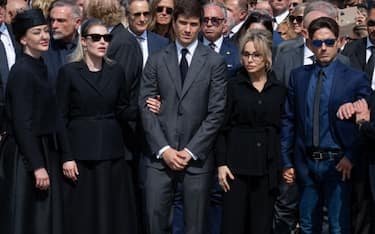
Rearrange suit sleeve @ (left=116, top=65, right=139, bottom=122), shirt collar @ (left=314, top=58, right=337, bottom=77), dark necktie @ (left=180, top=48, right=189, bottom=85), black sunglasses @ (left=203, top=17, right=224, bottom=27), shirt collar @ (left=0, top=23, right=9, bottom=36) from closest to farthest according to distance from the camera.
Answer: shirt collar @ (left=314, top=58, right=337, bottom=77) < dark necktie @ (left=180, top=48, right=189, bottom=85) < suit sleeve @ (left=116, top=65, right=139, bottom=122) < black sunglasses @ (left=203, top=17, right=224, bottom=27) < shirt collar @ (left=0, top=23, right=9, bottom=36)

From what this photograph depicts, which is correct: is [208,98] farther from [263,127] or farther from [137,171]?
[137,171]

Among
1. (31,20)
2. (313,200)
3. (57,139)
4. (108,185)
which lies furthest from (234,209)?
(31,20)

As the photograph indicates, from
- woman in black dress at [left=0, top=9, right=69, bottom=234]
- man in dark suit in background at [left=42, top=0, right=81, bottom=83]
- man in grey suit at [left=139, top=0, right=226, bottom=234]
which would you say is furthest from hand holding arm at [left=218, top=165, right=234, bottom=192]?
man in dark suit in background at [left=42, top=0, right=81, bottom=83]

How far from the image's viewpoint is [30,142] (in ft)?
21.1

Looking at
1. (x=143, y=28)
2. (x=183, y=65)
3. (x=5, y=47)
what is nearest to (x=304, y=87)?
(x=183, y=65)

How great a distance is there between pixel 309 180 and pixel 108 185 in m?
→ 1.63

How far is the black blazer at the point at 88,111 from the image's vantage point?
676 cm

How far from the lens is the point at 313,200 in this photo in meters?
6.55

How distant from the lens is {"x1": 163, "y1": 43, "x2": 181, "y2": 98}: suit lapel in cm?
671

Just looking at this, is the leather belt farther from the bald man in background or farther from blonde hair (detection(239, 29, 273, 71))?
the bald man in background

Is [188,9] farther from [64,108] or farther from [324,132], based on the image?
[324,132]

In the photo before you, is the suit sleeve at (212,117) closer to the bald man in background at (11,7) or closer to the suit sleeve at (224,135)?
the suit sleeve at (224,135)

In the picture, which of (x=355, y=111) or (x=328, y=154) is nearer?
(x=355, y=111)

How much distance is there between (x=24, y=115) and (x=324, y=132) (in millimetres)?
2310
